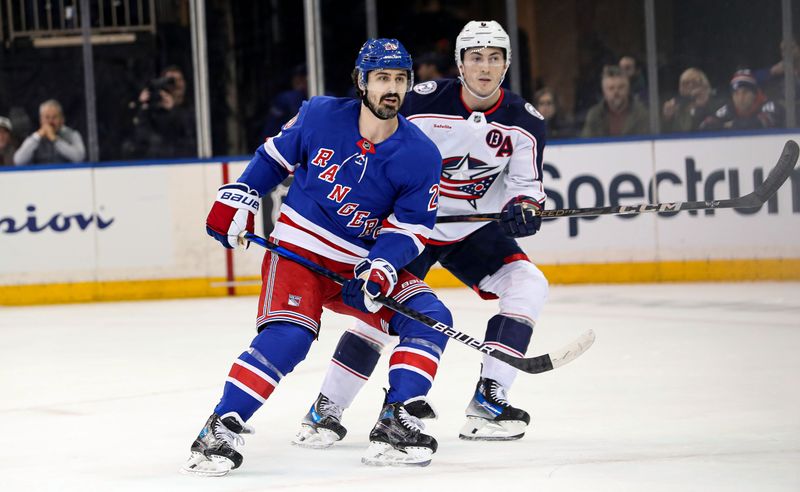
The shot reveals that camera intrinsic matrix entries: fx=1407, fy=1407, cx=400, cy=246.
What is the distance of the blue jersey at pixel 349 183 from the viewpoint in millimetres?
3527

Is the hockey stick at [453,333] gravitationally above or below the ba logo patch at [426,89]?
below

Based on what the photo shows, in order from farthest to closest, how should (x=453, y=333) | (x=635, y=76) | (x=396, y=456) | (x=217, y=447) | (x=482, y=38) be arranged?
(x=635, y=76)
(x=482, y=38)
(x=453, y=333)
(x=396, y=456)
(x=217, y=447)

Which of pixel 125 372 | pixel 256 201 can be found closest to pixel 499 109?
pixel 256 201

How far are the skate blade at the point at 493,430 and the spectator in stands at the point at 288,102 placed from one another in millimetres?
4673

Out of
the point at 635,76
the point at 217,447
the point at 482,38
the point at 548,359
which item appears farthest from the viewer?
the point at 635,76

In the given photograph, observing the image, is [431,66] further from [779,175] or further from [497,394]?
[497,394]

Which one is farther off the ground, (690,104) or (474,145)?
(690,104)

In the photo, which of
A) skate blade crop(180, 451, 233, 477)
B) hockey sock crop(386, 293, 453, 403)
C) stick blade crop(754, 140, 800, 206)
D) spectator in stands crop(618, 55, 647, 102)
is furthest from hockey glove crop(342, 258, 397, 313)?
spectator in stands crop(618, 55, 647, 102)

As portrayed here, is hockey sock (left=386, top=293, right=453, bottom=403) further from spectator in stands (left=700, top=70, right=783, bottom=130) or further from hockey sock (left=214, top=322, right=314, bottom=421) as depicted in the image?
spectator in stands (left=700, top=70, right=783, bottom=130)

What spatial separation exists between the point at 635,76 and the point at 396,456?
495 cm

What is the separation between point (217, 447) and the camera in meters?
3.31

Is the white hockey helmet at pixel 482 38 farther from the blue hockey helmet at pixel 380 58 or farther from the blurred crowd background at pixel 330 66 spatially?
the blurred crowd background at pixel 330 66

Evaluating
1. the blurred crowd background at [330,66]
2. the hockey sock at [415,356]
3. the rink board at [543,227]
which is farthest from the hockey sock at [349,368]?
the blurred crowd background at [330,66]

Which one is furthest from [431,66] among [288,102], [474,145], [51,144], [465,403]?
[474,145]
